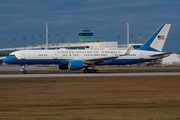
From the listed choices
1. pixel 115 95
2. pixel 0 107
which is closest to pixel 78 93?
pixel 115 95

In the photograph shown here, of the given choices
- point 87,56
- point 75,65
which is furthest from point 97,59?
point 75,65

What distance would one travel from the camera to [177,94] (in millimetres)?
29484

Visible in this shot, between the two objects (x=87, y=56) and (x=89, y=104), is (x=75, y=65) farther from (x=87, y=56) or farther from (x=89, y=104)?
(x=89, y=104)

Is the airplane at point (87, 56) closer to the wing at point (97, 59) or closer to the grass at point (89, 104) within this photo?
the wing at point (97, 59)

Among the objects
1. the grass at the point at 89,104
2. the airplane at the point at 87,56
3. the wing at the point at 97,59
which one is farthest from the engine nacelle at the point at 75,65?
the grass at the point at 89,104

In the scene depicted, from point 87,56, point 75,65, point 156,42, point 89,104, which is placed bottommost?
point 89,104

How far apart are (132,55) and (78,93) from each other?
33.3 metres

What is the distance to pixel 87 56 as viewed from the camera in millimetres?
60656

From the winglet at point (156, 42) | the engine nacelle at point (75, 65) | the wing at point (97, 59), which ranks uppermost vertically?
the winglet at point (156, 42)

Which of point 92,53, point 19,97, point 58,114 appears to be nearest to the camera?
point 58,114

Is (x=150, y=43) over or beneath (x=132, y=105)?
over

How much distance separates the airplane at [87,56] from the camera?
57.9 meters

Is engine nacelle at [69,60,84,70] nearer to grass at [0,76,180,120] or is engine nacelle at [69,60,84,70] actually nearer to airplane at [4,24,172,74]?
airplane at [4,24,172,74]

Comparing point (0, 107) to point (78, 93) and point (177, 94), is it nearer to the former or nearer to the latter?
point (78, 93)
